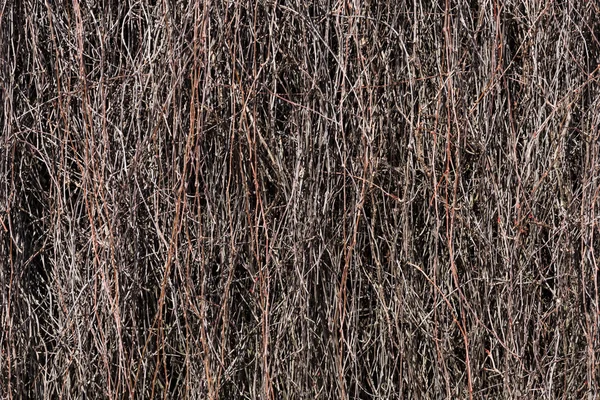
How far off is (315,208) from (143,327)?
0.47m

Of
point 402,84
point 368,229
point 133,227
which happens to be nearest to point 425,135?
point 402,84

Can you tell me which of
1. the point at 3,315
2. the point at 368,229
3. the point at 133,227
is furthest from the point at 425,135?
the point at 3,315

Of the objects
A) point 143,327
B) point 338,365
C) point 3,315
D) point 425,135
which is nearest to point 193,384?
point 143,327

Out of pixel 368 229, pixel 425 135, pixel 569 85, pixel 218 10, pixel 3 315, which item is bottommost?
pixel 3 315

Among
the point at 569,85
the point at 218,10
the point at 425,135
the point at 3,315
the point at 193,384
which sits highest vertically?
the point at 218,10

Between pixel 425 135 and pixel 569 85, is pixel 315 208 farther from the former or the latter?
pixel 569 85

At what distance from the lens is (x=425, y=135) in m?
1.69

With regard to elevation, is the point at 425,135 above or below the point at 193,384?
above

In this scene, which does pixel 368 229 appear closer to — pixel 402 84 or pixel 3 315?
pixel 402 84

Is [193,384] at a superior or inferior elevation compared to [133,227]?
inferior

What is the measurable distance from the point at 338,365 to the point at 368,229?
30 centimetres

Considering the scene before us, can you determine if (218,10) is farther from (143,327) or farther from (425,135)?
(143,327)

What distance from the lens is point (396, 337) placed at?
1.71m

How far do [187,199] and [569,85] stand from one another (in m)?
0.88
